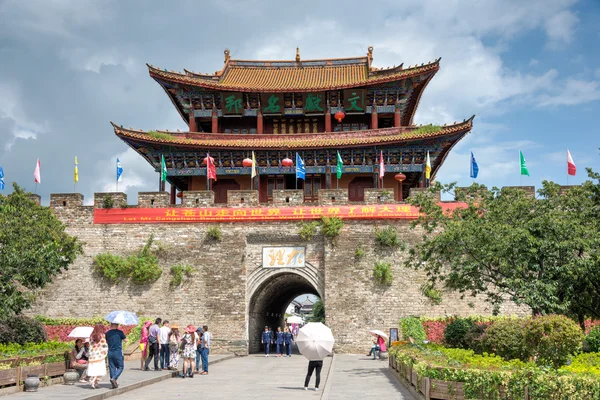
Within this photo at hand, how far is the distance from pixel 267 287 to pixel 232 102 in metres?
9.34

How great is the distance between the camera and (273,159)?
26.2 meters

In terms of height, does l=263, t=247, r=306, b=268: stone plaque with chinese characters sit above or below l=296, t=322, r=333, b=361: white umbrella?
above

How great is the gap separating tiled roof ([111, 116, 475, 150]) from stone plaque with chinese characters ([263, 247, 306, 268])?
555 cm

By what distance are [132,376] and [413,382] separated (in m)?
6.24

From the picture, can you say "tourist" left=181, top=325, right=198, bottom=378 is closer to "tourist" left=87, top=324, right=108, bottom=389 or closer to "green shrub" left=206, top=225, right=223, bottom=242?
"tourist" left=87, top=324, right=108, bottom=389

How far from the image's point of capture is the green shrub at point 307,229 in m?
21.5

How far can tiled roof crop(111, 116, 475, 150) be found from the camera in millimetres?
24984

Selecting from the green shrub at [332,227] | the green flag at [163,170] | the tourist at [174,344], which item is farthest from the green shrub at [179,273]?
the tourist at [174,344]

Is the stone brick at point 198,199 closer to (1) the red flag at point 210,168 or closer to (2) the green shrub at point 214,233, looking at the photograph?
(2) the green shrub at point 214,233

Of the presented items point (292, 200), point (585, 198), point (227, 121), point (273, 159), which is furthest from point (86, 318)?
point (585, 198)

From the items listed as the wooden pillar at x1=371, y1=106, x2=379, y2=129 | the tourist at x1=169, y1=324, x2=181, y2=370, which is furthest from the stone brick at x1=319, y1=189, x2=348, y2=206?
the tourist at x1=169, y1=324, x2=181, y2=370

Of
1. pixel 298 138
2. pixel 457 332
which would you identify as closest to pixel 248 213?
pixel 298 138

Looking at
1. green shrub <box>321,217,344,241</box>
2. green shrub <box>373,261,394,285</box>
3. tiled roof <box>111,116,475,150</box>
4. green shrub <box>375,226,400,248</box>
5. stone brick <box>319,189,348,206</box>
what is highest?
tiled roof <box>111,116,475,150</box>

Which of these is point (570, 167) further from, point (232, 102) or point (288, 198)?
point (232, 102)
